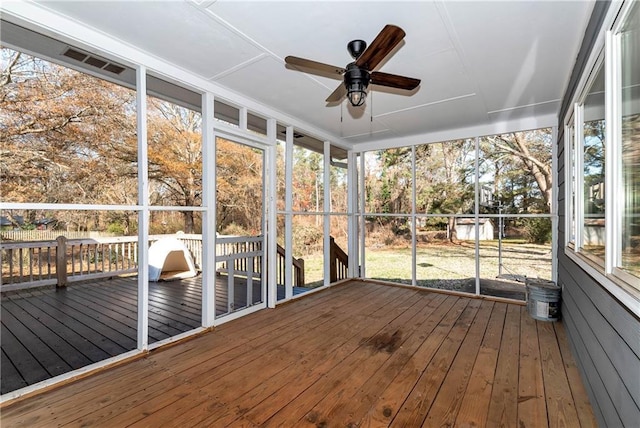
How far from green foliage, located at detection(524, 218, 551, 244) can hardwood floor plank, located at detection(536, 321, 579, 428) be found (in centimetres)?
178

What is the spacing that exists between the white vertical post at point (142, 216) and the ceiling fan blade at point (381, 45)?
1942mm

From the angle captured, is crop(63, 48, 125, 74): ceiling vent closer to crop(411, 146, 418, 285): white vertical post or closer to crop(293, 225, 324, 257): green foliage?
crop(293, 225, 324, 257): green foliage

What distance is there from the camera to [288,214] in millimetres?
4258

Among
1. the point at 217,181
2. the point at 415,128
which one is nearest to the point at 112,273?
the point at 217,181

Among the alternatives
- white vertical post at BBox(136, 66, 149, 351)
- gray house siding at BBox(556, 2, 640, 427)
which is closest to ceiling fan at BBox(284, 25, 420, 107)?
gray house siding at BBox(556, 2, 640, 427)

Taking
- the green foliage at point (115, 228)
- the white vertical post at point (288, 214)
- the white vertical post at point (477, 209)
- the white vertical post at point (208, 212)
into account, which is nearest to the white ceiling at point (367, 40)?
the white vertical post at point (208, 212)

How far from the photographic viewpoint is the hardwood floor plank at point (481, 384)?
1779 millimetres

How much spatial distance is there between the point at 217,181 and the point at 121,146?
1228mm

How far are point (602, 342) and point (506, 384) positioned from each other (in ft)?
2.40

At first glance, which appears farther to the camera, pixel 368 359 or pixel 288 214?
pixel 288 214

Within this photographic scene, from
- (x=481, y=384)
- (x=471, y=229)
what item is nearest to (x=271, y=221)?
(x=481, y=384)

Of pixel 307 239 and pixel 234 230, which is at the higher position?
pixel 234 230

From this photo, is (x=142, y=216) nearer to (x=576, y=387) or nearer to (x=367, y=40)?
(x=367, y=40)

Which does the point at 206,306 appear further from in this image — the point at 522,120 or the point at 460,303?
the point at 522,120
